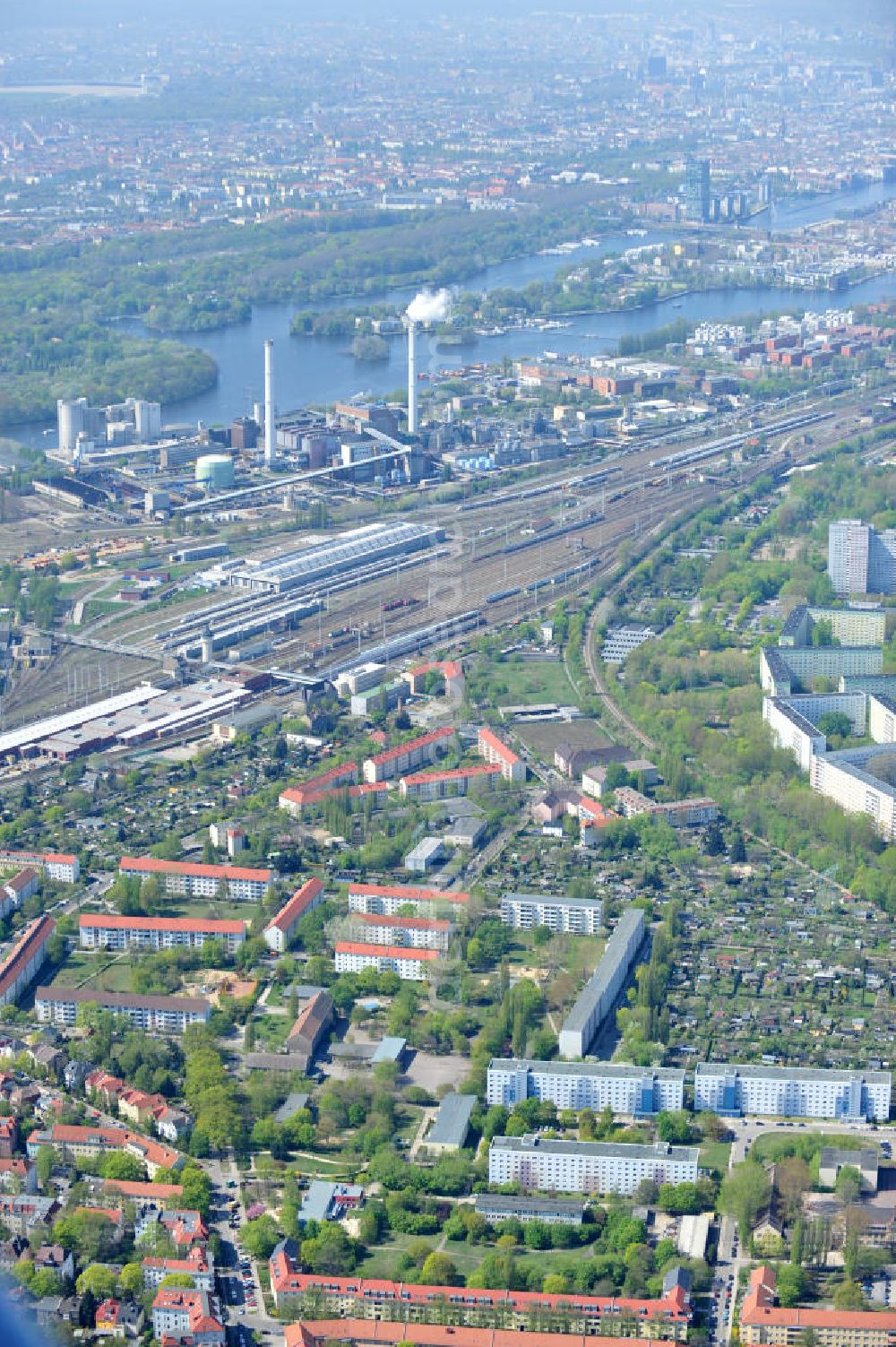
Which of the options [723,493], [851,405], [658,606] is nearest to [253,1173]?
[658,606]

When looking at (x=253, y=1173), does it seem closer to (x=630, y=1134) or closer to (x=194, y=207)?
(x=630, y=1134)

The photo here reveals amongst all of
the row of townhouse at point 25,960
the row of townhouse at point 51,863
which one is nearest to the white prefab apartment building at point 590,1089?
the row of townhouse at point 25,960

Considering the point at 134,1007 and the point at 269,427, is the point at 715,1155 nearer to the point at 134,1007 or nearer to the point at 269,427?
the point at 134,1007

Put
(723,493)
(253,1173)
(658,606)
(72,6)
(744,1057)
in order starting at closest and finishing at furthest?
(253,1173)
(744,1057)
(658,606)
(723,493)
(72,6)

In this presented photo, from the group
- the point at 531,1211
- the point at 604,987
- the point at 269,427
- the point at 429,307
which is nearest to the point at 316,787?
the point at 604,987

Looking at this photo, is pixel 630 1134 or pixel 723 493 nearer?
pixel 630 1134

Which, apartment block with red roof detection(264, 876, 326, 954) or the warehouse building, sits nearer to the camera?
the warehouse building

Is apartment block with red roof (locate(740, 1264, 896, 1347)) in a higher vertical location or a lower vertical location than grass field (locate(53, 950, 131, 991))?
higher

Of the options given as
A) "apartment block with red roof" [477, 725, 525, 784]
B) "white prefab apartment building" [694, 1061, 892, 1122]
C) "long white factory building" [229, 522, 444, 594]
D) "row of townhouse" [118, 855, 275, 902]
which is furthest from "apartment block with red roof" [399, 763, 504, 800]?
"long white factory building" [229, 522, 444, 594]

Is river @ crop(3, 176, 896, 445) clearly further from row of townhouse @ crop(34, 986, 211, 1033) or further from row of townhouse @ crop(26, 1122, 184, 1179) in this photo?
row of townhouse @ crop(26, 1122, 184, 1179)
